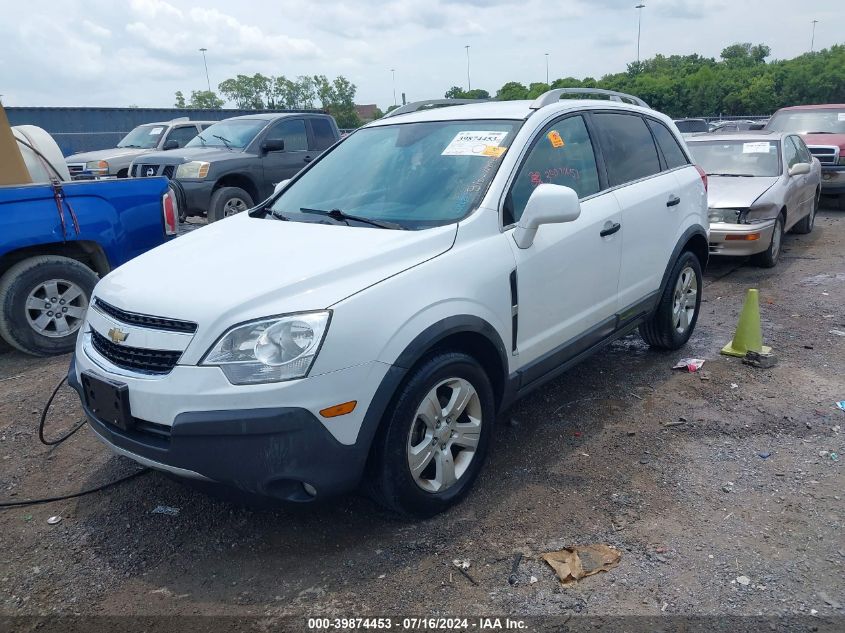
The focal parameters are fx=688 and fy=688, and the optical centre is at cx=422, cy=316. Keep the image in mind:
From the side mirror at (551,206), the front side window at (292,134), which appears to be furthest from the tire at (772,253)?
the front side window at (292,134)

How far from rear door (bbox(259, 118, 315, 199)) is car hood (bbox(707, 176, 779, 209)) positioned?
19.9 feet

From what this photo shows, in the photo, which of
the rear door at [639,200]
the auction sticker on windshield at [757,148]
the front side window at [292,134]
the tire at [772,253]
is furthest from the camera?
the front side window at [292,134]

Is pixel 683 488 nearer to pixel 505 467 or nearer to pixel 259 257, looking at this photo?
pixel 505 467

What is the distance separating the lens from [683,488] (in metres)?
3.46

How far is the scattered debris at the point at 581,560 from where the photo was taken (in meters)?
2.82

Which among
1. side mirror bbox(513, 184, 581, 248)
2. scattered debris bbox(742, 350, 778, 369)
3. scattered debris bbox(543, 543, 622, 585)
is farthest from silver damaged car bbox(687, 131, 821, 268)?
scattered debris bbox(543, 543, 622, 585)

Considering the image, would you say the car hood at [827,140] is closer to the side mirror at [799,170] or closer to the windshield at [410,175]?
the side mirror at [799,170]

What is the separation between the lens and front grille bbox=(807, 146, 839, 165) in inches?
464

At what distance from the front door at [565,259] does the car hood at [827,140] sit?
386 inches

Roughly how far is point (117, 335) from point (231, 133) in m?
8.84

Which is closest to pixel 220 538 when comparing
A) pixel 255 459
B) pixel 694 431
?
pixel 255 459

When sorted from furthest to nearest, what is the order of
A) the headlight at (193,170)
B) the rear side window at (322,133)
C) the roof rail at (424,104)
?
the rear side window at (322,133), the headlight at (193,170), the roof rail at (424,104)

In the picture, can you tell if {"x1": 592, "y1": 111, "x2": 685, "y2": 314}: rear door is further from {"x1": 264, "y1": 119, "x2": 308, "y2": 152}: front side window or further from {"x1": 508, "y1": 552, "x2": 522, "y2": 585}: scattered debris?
{"x1": 264, "y1": 119, "x2": 308, "y2": 152}: front side window

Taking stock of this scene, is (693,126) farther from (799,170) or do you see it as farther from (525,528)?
(525,528)
